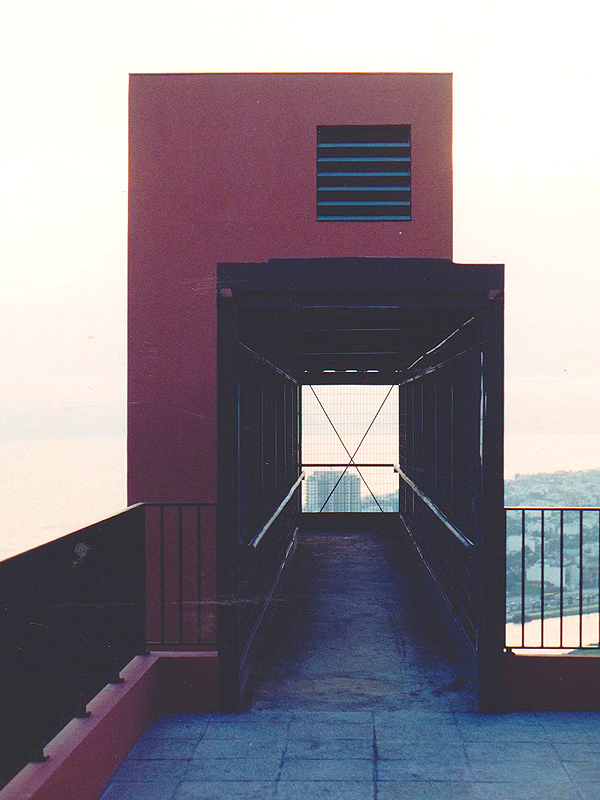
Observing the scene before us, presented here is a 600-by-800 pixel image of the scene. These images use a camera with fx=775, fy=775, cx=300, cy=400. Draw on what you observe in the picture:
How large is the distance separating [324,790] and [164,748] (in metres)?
1.10

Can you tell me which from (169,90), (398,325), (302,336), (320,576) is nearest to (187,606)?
(320,576)

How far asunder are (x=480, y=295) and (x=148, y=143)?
518 cm

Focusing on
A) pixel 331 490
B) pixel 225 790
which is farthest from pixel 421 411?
pixel 225 790

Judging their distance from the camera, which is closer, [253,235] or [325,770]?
[325,770]

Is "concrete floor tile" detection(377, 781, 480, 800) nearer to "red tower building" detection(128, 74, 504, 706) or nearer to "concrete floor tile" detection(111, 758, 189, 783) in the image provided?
"concrete floor tile" detection(111, 758, 189, 783)

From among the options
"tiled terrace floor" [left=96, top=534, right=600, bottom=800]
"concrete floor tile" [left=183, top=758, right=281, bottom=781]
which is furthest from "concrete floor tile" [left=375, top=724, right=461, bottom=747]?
"concrete floor tile" [left=183, top=758, right=281, bottom=781]

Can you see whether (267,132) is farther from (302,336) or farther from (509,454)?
(509,454)

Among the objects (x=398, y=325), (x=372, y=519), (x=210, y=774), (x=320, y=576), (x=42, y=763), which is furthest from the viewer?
(x=372, y=519)

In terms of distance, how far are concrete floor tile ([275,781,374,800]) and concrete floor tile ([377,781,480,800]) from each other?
0.08 metres

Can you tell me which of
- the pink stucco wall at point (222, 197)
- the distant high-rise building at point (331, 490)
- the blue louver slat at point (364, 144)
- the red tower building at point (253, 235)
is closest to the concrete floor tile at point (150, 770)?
the red tower building at point (253, 235)

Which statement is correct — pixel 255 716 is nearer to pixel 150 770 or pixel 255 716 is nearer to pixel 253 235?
pixel 150 770

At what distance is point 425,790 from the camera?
4051mm

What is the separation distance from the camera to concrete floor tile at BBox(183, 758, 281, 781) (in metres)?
4.23

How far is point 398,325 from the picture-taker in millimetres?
6539
